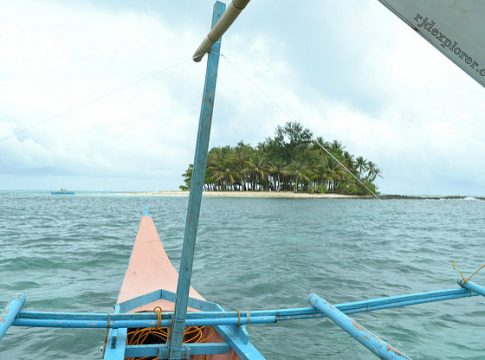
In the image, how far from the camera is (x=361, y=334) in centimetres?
220

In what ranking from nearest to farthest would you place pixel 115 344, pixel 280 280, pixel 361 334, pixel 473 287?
1. pixel 361 334
2. pixel 115 344
3. pixel 473 287
4. pixel 280 280

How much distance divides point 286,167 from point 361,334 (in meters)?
63.4

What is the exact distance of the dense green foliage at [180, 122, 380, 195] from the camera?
64625mm

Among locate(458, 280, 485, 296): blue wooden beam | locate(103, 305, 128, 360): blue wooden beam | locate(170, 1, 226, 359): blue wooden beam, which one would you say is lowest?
locate(103, 305, 128, 360): blue wooden beam

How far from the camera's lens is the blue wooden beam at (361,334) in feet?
6.12

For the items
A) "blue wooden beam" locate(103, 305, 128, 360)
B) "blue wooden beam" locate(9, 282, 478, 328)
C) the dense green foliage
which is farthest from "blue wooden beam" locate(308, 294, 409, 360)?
the dense green foliage

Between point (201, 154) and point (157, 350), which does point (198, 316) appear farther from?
point (201, 154)

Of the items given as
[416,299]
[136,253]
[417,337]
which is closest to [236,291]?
[136,253]

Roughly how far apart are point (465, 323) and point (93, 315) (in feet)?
19.7

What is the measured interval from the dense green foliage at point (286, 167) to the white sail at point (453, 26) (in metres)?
59.1

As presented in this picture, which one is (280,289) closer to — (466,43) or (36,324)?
(36,324)

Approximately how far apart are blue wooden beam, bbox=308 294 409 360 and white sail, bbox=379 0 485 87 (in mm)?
1405

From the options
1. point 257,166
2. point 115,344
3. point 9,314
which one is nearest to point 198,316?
point 115,344

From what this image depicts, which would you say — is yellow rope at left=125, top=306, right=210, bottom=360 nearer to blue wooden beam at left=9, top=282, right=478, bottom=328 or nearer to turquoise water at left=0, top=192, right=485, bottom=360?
blue wooden beam at left=9, top=282, right=478, bottom=328
